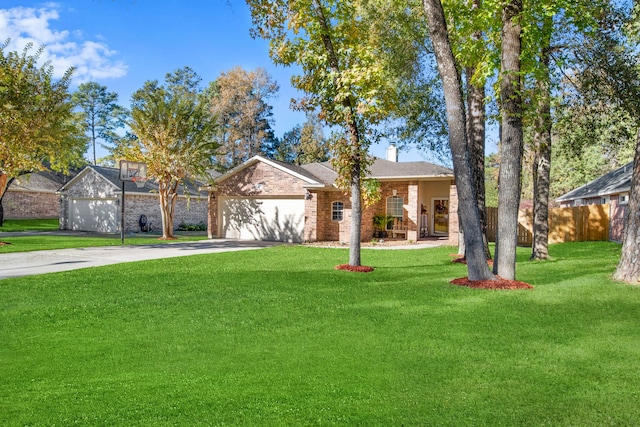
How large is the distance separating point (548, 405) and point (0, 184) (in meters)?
20.8

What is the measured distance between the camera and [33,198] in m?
33.5

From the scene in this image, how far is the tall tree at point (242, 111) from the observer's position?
4066 centimetres

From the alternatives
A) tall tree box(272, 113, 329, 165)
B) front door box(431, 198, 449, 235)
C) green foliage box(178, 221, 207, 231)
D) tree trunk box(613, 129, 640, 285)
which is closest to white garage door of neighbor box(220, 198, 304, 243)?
green foliage box(178, 221, 207, 231)

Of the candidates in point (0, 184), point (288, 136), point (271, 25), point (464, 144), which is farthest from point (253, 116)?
point (464, 144)

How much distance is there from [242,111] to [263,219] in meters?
22.7

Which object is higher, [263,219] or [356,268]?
[263,219]

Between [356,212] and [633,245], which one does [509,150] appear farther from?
[356,212]

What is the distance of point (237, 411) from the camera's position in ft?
10.4

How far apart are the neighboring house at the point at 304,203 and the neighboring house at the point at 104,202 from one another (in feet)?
15.1

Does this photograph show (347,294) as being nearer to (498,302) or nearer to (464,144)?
(498,302)

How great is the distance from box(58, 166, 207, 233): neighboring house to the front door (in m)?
13.3

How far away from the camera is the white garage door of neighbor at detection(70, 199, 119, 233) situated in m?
25.6

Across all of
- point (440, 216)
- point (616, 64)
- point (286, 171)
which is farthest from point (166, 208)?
point (616, 64)

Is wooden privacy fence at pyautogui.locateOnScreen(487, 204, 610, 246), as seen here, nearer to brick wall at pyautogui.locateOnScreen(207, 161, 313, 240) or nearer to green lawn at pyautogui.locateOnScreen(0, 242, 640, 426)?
brick wall at pyautogui.locateOnScreen(207, 161, 313, 240)
